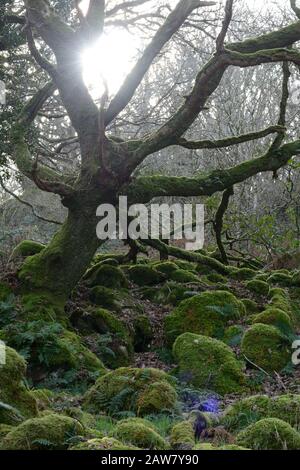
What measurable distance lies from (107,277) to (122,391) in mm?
5377

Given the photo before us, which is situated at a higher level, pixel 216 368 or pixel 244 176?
pixel 244 176

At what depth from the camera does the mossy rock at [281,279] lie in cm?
1259

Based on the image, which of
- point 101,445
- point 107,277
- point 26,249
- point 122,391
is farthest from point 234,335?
point 101,445

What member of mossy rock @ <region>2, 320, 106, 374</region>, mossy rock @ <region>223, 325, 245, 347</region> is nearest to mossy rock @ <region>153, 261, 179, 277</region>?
mossy rock @ <region>223, 325, 245, 347</region>

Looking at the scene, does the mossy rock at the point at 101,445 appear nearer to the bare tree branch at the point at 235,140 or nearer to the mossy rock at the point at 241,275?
the bare tree branch at the point at 235,140

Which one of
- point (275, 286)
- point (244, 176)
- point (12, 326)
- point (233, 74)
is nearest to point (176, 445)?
point (12, 326)

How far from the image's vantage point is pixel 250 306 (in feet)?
34.9

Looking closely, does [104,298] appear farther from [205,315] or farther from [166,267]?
[166,267]

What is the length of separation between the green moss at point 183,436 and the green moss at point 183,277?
729 centimetres

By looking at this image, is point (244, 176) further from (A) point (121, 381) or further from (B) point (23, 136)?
(A) point (121, 381)

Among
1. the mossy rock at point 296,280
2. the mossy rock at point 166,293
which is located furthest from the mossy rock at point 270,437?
the mossy rock at point 296,280

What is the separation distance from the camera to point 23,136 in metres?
10.5

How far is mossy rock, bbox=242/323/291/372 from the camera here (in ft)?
27.0
